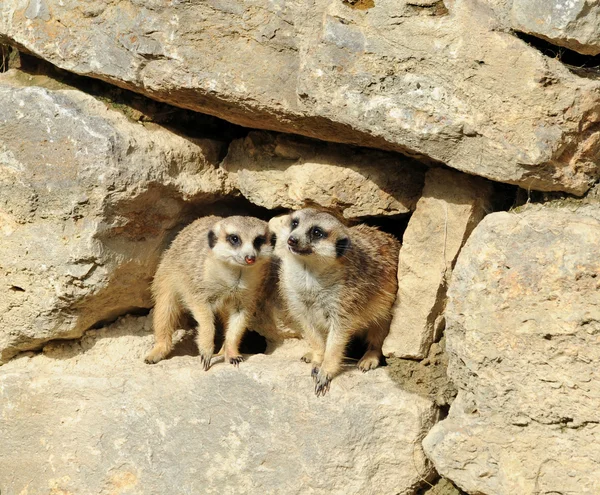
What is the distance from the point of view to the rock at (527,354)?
11.6 feet

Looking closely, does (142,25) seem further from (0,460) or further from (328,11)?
(0,460)

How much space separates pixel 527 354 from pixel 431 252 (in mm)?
940

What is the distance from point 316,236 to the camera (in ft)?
14.8

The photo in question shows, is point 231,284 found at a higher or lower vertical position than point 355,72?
lower

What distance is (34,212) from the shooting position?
4609 mm

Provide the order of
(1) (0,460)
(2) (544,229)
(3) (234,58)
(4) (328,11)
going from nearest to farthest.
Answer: (2) (544,229), (4) (328,11), (3) (234,58), (1) (0,460)

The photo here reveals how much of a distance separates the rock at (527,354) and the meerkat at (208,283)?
147cm

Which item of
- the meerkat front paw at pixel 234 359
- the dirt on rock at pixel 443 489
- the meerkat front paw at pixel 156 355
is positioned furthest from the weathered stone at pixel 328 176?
the dirt on rock at pixel 443 489

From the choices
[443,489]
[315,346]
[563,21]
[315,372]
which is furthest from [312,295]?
[563,21]

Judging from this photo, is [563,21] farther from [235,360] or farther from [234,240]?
[235,360]

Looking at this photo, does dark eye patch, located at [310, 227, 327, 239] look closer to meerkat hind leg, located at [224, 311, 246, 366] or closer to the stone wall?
the stone wall

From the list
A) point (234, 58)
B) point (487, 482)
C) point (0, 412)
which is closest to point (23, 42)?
point (234, 58)

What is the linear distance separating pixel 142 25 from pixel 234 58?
1.77ft

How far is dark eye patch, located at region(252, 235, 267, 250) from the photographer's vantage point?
15.8 ft
